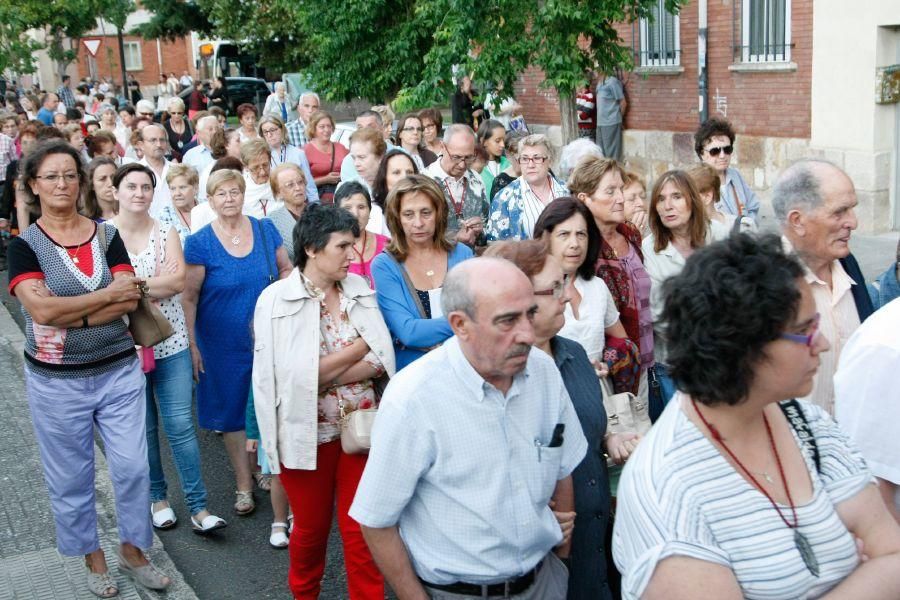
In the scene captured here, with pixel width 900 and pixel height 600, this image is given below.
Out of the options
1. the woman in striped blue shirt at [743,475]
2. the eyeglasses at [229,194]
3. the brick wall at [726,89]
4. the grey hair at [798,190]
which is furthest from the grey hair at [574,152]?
the woman in striped blue shirt at [743,475]

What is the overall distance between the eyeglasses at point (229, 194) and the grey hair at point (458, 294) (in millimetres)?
3398

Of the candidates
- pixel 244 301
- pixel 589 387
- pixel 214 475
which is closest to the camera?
pixel 589 387

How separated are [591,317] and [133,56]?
75.8m

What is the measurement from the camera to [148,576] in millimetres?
5430

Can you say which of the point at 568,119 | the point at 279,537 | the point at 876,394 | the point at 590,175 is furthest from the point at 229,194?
the point at 568,119

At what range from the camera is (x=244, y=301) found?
6.38 m

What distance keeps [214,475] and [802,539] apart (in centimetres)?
533

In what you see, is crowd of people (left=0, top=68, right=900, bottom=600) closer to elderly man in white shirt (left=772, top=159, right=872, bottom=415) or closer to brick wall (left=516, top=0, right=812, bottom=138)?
elderly man in white shirt (left=772, top=159, right=872, bottom=415)

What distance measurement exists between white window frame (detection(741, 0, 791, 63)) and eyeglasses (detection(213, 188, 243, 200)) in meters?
10.2

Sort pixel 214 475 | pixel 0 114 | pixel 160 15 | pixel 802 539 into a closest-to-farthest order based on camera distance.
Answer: pixel 802 539 → pixel 214 475 → pixel 0 114 → pixel 160 15

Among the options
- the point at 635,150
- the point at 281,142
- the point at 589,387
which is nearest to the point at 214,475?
the point at 589,387

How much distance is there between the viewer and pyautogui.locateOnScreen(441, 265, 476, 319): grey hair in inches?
129

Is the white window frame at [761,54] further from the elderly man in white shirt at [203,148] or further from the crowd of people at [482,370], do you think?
the elderly man in white shirt at [203,148]

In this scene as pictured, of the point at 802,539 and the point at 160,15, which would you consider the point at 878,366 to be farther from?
the point at 160,15
